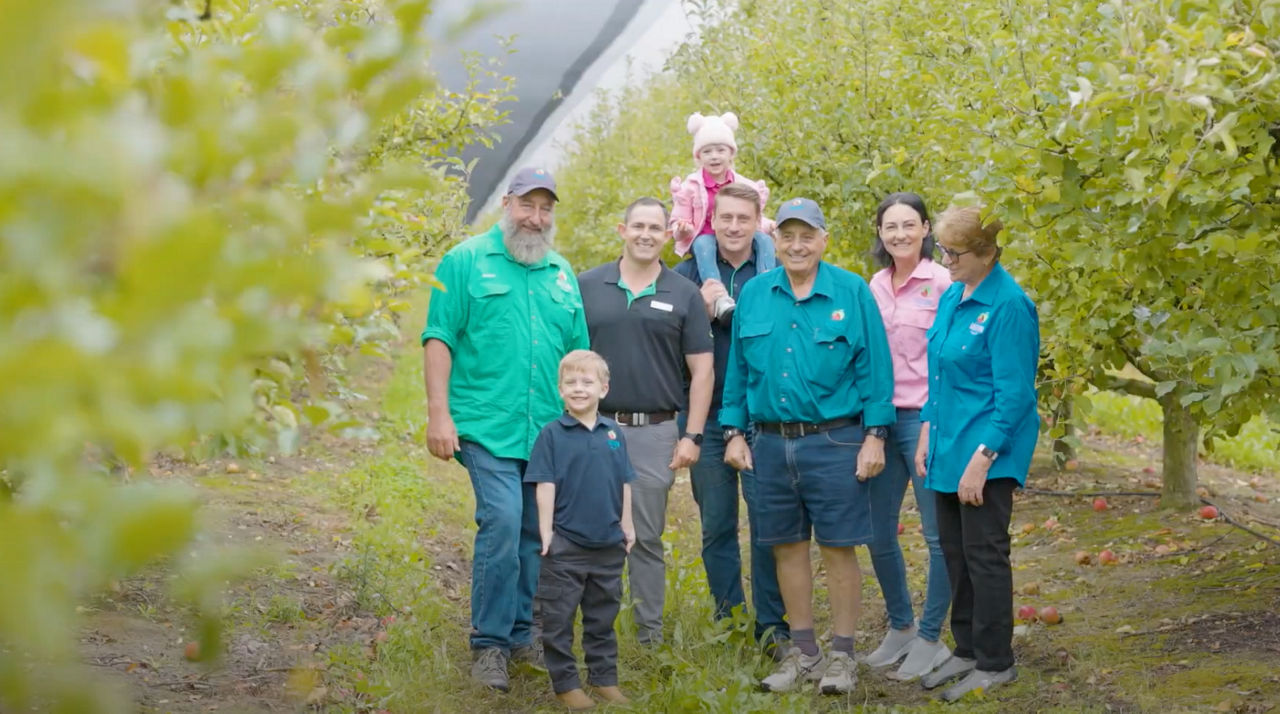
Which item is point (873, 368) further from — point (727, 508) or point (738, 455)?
point (727, 508)

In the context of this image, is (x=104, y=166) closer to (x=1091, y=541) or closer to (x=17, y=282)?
(x=17, y=282)

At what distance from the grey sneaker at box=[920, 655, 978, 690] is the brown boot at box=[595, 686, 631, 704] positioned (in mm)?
1300

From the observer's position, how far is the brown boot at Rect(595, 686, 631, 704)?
4887 mm

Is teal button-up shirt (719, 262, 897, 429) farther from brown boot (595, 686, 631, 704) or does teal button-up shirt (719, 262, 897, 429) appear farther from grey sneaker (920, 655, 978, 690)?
brown boot (595, 686, 631, 704)

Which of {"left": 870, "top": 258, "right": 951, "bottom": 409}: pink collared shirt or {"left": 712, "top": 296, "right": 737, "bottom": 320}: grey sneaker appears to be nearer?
{"left": 870, "top": 258, "right": 951, "bottom": 409}: pink collared shirt

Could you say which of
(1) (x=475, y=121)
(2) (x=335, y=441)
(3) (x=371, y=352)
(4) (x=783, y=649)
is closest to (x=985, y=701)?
(4) (x=783, y=649)

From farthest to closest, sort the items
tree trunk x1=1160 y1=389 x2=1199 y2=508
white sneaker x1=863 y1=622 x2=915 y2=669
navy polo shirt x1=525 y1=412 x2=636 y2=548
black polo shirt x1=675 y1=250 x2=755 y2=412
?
1. tree trunk x1=1160 y1=389 x2=1199 y2=508
2. black polo shirt x1=675 y1=250 x2=755 y2=412
3. white sneaker x1=863 y1=622 x2=915 y2=669
4. navy polo shirt x1=525 y1=412 x2=636 y2=548

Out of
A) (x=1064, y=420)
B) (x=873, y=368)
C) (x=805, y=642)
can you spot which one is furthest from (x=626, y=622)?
(x=1064, y=420)

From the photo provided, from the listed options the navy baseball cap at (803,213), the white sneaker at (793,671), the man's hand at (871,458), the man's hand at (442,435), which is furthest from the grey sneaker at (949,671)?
the man's hand at (442,435)

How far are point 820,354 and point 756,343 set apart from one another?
11.6 inches

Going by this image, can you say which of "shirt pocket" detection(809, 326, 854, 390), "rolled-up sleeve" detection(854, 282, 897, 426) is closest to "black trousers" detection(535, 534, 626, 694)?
"shirt pocket" detection(809, 326, 854, 390)

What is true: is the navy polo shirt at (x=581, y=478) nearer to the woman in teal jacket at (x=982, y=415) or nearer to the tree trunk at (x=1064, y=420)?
the woman in teal jacket at (x=982, y=415)

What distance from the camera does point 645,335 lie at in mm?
5527

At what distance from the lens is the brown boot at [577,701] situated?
190 inches
